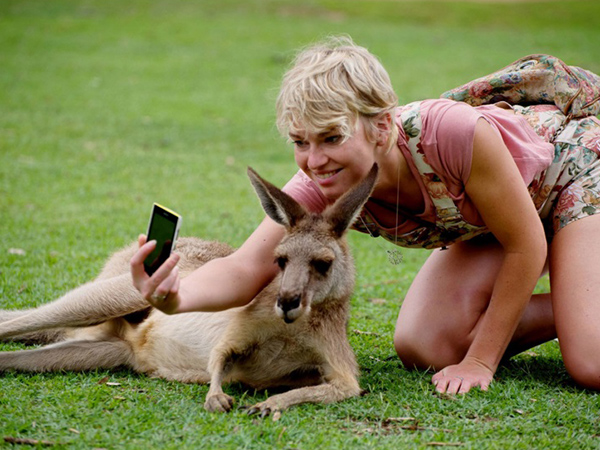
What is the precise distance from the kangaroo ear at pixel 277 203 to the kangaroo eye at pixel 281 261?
151mm

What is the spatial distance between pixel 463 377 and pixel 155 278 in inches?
58.2

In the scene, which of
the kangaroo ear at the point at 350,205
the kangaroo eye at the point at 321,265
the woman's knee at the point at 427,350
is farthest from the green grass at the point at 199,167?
the kangaroo ear at the point at 350,205

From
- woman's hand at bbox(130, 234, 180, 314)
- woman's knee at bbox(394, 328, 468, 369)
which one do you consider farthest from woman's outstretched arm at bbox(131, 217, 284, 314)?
woman's knee at bbox(394, 328, 468, 369)

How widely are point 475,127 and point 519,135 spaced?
17.3 inches

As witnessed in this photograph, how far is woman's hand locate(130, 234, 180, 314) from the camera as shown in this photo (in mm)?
2740

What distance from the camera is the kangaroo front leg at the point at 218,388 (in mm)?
3066

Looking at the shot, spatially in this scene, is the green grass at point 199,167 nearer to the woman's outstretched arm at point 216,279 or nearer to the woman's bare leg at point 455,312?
the woman's bare leg at point 455,312

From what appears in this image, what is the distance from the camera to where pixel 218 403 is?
307cm

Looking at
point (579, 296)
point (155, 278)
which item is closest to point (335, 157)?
point (155, 278)

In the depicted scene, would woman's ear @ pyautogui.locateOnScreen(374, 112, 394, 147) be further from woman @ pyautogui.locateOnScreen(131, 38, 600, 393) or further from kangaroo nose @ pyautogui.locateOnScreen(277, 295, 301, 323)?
kangaroo nose @ pyautogui.locateOnScreen(277, 295, 301, 323)

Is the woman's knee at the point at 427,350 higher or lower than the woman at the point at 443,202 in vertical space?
lower

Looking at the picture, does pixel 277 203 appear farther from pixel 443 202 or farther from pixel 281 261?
pixel 443 202

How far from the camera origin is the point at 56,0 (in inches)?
914

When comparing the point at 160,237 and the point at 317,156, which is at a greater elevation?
the point at 317,156
